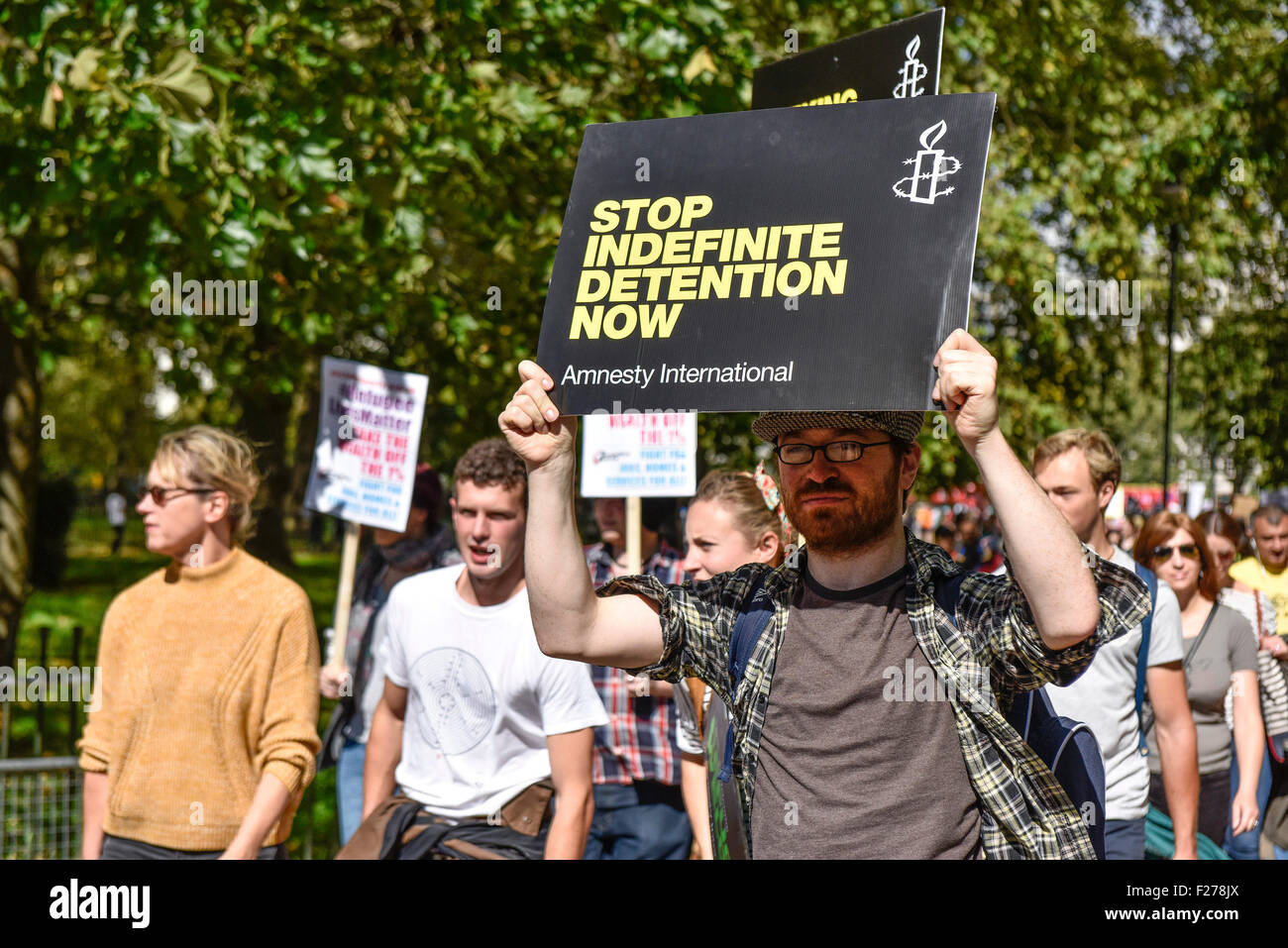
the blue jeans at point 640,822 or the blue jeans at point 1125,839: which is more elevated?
the blue jeans at point 1125,839

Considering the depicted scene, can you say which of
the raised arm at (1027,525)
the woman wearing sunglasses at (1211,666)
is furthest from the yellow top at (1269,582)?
the raised arm at (1027,525)

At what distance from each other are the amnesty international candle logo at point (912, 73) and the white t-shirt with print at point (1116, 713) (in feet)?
7.19

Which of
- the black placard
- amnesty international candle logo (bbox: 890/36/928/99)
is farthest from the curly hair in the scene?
amnesty international candle logo (bbox: 890/36/928/99)

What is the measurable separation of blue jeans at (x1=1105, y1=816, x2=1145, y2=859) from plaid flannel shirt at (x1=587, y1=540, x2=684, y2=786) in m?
1.69

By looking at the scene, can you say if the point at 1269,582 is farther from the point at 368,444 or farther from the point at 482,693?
the point at 482,693

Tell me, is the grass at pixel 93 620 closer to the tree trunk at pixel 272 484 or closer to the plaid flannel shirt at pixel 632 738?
the tree trunk at pixel 272 484

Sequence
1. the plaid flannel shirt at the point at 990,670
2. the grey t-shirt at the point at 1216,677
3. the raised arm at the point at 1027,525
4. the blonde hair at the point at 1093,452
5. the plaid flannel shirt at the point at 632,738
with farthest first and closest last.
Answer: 1. the grey t-shirt at the point at 1216,677
2. the plaid flannel shirt at the point at 632,738
3. the blonde hair at the point at 1093,452
4. the plaid flannel shirt at the point at 990,670
5. the raised arm at the point at 1027,525

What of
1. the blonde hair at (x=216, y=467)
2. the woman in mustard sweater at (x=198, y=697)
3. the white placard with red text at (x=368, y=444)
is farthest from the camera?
the white placard with red text at (x=368, y=444)

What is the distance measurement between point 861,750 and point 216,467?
2.56 metres

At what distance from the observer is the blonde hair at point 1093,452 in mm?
5004

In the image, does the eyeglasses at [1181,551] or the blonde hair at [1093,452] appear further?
the eyeglasses at [1181,551]

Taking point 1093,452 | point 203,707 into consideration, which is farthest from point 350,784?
point 1093,452

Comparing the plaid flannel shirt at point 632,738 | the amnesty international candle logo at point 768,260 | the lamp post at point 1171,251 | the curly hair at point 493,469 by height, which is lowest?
the plaid flannel shirt at point 632,738
